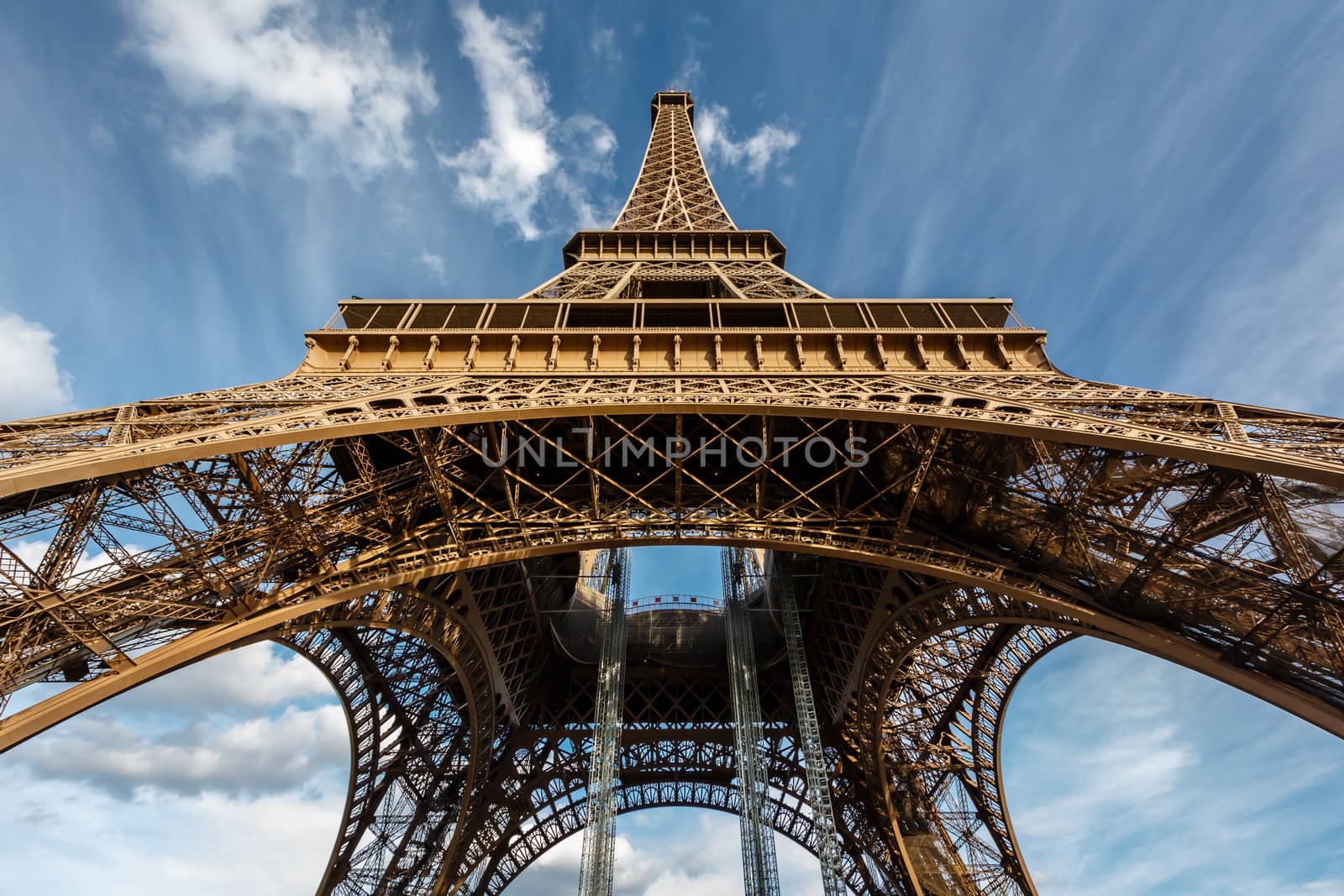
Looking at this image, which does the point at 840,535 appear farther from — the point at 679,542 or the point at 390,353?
the point at 390,353

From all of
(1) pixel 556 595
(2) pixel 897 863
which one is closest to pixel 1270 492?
(2) pixel 897 863

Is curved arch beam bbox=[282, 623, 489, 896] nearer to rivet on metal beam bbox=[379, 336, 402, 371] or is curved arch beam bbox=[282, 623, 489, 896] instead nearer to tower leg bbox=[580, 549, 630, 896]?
tower leg bbox=[580, 549, 630, 896]

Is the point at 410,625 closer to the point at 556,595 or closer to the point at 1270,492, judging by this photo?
the point at 556,595

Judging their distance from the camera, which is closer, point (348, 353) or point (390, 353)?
point (348, 353)

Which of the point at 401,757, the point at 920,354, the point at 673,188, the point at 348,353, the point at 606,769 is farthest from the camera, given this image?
the point at 673,188

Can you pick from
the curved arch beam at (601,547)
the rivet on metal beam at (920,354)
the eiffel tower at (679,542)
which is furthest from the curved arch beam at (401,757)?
the rivet on metal beam at (920,354)

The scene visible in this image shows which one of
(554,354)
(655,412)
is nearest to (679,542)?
(655,412)
